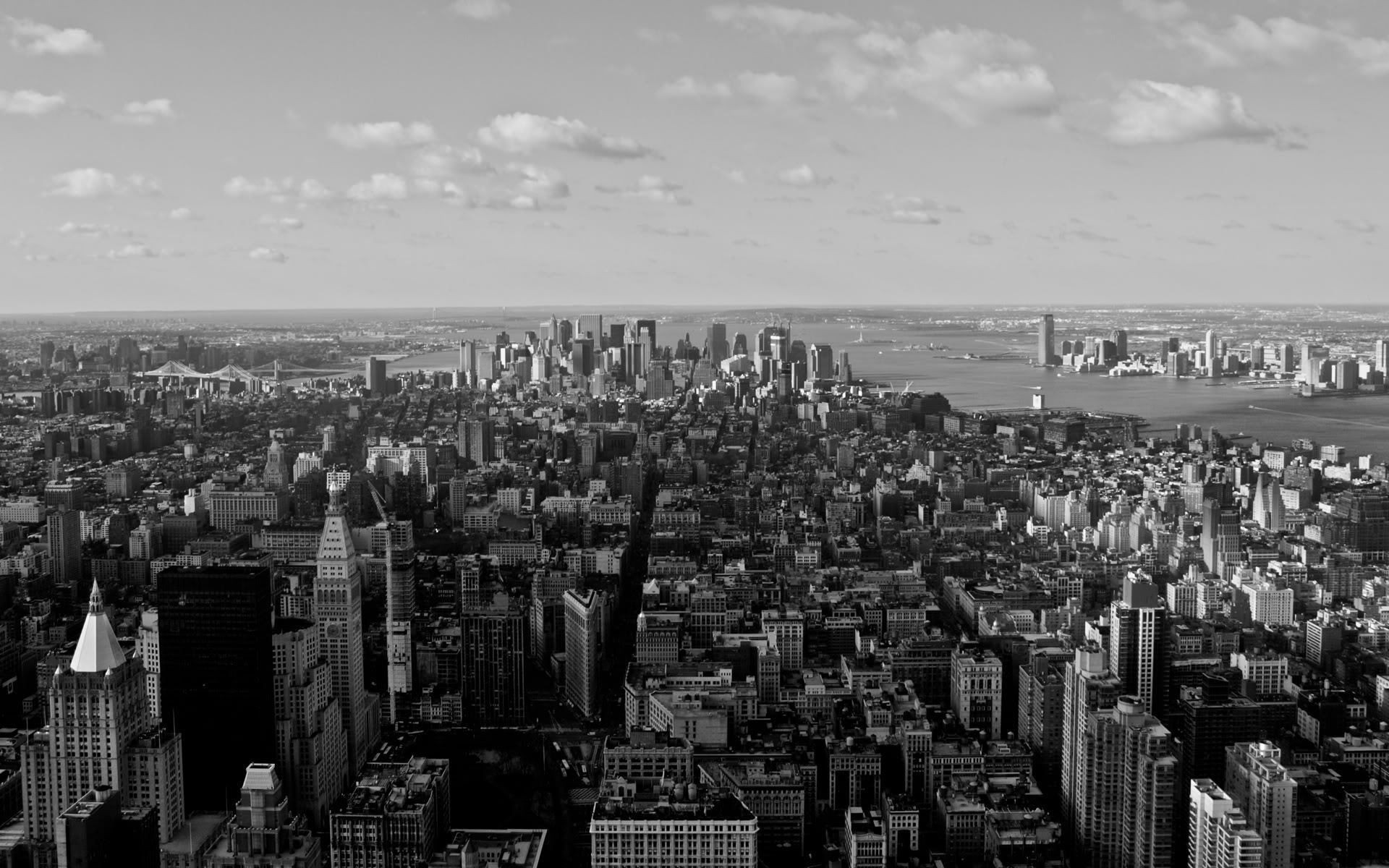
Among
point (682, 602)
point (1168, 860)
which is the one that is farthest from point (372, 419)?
point (1168, 860)

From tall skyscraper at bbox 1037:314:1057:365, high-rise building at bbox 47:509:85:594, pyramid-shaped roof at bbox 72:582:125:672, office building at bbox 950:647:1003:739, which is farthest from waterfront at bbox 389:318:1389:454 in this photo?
pyramid-shaped roof at bbox 72:582:125:672

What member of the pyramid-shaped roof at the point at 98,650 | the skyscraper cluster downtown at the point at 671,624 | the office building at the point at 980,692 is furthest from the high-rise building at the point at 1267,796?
the pyramid-shaped roof at the point at 98,650

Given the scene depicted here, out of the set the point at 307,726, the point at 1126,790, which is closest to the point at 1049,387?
the point at 1126,790

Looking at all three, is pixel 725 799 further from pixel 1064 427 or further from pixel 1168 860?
pixel 1064 427

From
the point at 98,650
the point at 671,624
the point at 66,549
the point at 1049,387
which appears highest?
the point at 1049,387

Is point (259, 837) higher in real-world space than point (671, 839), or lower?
higher

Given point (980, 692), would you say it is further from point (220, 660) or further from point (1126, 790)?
point (220, 660)

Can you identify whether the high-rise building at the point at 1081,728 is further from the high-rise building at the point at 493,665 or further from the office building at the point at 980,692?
the high-rise building at the point at 493,665
